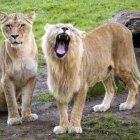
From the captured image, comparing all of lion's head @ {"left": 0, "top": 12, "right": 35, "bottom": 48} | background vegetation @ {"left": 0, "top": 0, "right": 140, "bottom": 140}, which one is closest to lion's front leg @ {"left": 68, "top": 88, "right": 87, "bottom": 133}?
lion's head @ {"left": 0, "top": 12, "right": 35, "bottom": 48}

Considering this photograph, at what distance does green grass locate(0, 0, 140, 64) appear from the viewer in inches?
621

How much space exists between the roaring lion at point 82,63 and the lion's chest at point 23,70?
65 cm

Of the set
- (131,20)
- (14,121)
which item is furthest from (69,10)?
(14,121)

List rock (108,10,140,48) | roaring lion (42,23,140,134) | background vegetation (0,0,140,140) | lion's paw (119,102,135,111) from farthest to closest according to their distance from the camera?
background vegetation (0,0,140,140)
rock (108,10,140,48)
lion's paw (119,102,135,111)
roaring lion (42,23,140,134)

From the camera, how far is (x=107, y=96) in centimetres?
908

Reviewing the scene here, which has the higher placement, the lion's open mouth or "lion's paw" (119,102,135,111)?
the lion's open mouth

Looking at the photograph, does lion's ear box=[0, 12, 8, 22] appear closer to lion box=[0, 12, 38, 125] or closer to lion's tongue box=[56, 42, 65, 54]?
lion box=[0, 12, 38, 125]

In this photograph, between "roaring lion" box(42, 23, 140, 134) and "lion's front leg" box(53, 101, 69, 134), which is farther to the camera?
"lion's front leg" box(53, 101, 69, 134)

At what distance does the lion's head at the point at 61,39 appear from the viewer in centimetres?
714

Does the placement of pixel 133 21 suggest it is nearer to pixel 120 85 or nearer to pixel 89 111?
pixel 120 85

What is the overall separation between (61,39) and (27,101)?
5.24 ft

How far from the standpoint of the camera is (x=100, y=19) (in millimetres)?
15797

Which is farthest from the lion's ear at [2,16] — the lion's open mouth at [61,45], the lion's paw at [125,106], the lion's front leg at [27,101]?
the lion's paw at [125,106]

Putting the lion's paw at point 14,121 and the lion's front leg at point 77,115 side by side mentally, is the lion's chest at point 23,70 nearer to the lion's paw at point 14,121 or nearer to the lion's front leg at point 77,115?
the lion's paw at point 14,121
